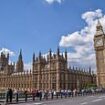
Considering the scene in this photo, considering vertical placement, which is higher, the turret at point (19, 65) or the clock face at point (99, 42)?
the clock face at point (99, 42)

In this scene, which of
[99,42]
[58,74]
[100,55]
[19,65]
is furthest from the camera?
[19,65]

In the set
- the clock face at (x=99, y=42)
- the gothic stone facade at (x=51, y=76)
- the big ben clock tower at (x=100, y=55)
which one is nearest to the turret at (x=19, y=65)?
the gothic stone facade at (x=51, y=76)

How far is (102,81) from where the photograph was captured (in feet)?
400

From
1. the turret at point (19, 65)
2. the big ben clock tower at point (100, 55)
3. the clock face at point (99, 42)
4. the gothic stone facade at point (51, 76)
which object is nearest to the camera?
the gothic stone facade at point (51, 76)

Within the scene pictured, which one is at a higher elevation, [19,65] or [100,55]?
[19,65]

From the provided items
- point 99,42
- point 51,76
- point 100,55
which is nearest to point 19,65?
point 51,76

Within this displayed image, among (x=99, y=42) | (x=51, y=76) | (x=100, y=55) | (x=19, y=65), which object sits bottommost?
(x=51, y=76)

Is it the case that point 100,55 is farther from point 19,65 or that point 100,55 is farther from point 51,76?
point 19,65

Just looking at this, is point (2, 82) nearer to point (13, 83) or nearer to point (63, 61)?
point (13, 83)

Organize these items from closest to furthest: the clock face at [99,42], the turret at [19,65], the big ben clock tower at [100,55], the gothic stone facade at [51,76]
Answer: the gothic stone facade at [51,76], the big ben clock tower at [100,55], the clock face at [99,42], the turret at [19,65]

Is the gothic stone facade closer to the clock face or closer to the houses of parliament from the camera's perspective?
the houses of parliament

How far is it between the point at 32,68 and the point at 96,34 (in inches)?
1368

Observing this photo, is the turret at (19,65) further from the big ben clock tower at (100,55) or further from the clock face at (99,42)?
the clock face at (99,42)

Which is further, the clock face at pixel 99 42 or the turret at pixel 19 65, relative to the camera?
the turret at pixel 19 65
